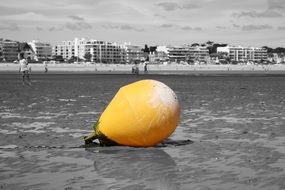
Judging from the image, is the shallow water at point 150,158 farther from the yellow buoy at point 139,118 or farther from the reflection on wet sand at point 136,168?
the yellow buoy at point 139,118

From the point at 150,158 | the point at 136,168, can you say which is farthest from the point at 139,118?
the point at 136,168

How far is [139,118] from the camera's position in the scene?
10016mm

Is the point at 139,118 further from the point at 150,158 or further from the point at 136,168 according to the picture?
the point at 136,168

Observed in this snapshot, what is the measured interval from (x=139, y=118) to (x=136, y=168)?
1.84 metres

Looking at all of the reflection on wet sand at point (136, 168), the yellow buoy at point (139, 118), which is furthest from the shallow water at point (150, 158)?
the yellow buoy at point (139, 118)

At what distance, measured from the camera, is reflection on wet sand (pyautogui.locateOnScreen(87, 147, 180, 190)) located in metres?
7.24

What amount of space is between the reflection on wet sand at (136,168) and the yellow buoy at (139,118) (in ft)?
0.72

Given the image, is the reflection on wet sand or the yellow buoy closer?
the reflection on wet sand

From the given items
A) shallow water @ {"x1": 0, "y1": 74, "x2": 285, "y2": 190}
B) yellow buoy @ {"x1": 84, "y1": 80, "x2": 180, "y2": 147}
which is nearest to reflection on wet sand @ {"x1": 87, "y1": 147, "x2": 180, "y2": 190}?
shallow water @ {"x1": 0, "y1": 74, "x2": 285, "y2": 190}

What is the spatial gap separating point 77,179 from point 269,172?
2.88 m

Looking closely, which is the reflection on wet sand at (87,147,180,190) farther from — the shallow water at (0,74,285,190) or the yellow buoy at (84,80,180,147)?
the yellow buoy at (84,80,180,147)

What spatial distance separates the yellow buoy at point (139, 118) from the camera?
396 inches

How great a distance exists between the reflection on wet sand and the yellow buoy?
219 millimetres

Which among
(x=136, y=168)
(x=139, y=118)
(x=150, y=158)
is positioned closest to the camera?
(x=136, y=168)
